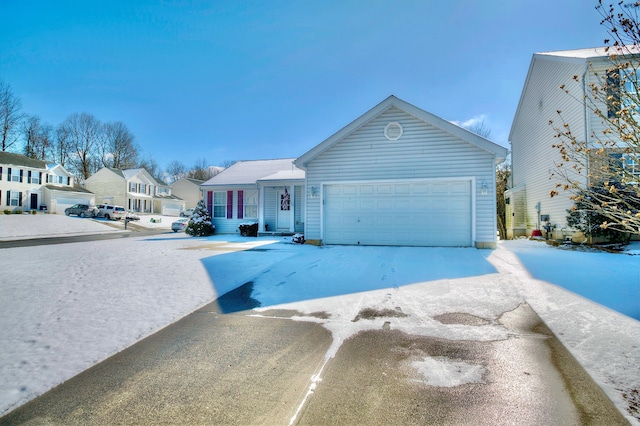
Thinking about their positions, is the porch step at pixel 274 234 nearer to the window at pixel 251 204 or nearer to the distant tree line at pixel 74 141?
the window at pixel 251 204

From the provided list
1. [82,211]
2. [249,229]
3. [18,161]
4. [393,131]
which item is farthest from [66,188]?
[393,131]

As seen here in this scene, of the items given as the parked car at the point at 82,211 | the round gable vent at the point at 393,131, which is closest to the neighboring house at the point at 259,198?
the round gable vent at the point at 393,131

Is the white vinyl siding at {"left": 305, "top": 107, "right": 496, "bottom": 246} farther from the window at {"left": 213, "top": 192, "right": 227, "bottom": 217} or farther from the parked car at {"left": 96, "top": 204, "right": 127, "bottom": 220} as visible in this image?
the parked car at {"left": 96, "top": 204, "right": 127, "bottom": 220}

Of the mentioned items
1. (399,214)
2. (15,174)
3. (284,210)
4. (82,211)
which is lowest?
(399,214)

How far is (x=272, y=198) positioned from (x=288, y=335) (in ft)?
43.3

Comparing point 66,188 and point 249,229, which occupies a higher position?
point 66,188

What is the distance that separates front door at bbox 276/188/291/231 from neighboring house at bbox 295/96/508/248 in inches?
184

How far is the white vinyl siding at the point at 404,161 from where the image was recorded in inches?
396

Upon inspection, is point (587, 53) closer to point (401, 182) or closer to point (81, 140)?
point (401, 182)

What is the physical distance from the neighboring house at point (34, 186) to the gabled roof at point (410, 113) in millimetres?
37488

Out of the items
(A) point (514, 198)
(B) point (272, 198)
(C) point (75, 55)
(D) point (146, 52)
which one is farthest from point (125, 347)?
(A) point (514, 198)

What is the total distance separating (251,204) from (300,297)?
12711mm

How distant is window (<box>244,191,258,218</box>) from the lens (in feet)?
56.7

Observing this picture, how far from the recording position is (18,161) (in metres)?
32.6
